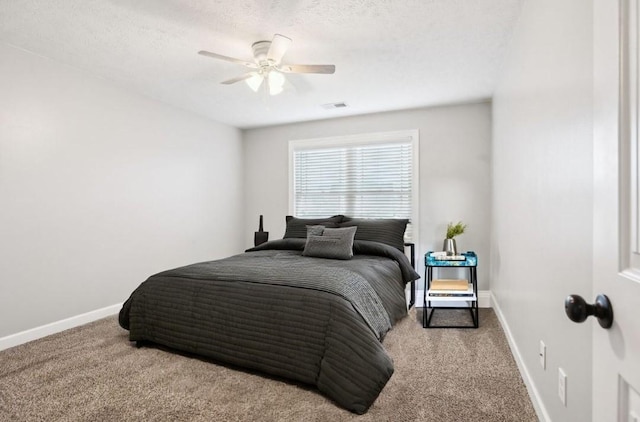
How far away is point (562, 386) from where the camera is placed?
1477 mm

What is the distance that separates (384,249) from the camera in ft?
11.9

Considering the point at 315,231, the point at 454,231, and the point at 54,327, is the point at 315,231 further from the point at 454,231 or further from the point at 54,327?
the point at 54,327

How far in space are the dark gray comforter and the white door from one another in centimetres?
140

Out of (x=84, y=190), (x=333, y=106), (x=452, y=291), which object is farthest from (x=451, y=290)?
(x=84, y=190)

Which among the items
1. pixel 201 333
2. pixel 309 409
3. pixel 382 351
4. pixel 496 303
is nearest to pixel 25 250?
pixel 201 333

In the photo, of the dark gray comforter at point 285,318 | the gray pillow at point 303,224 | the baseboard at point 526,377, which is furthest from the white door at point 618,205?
the gray pillow at point 303,224

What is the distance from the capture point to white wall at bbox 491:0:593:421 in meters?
1.24

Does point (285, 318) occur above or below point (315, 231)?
below

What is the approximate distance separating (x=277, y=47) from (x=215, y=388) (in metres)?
2.23

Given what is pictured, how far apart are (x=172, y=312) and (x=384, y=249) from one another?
198 centimetres

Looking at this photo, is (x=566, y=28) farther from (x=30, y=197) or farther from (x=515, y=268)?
(x=30, y=197)

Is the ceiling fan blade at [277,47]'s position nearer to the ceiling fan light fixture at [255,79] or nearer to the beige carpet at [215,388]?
the ceiling fan light fixture at [255,79]

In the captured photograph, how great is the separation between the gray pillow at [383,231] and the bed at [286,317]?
0.57 metres

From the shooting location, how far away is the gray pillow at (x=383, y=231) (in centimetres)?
393
